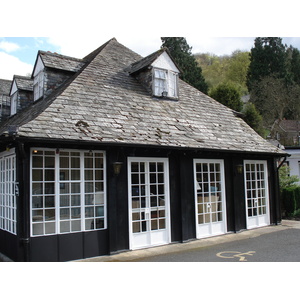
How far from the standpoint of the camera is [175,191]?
31.4ft

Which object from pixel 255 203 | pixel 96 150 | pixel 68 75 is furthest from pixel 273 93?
pixel 96 150

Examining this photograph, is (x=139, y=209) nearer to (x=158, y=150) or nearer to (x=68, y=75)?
(x=158, y=150)

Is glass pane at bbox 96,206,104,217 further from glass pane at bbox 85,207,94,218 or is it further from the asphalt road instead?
the asphalt road

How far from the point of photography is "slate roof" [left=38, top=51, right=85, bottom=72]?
11312 mm

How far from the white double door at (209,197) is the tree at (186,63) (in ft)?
76.4

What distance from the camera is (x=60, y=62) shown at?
1166 centimetres

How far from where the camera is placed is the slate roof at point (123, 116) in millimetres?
8031

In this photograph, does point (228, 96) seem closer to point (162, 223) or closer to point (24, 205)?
point (162, 223)

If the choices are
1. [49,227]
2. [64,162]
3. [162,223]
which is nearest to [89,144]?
[64,162]

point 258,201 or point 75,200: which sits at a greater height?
point 75,200

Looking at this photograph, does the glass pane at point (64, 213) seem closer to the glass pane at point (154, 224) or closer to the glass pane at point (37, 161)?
the glass pane at point (37, 161)

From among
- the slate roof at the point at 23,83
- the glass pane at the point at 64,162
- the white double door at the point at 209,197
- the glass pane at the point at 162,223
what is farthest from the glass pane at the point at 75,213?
the slate roof at the point at 23,83

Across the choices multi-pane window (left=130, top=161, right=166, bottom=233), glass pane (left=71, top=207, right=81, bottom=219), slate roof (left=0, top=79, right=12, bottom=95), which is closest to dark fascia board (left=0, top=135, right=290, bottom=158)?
multi-pane window (left=130, top=161, right=166, bottom=233)

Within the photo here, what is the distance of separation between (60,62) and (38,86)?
1.24 m
